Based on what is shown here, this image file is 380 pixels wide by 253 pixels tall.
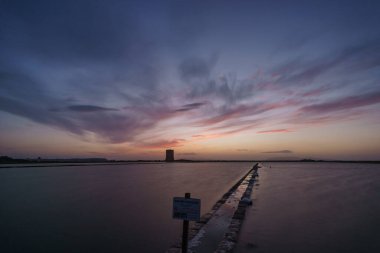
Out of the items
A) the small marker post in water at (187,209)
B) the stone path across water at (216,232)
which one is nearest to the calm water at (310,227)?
the stone path across water at (216,232)

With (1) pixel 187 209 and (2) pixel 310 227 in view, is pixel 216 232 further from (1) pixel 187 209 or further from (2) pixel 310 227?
(1) pixel 187 209

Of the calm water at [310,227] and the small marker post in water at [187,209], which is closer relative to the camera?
the small marker post in water at [187,209]

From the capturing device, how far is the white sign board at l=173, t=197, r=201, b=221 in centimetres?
617

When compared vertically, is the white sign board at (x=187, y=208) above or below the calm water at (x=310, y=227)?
above

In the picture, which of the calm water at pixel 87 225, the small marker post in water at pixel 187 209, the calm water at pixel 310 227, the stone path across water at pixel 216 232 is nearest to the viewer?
the small marker post in water at pixel 187 209

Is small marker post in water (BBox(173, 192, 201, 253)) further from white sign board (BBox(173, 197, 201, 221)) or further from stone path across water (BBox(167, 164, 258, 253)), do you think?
stone path across water (BBox(167, 164, 258, 253))

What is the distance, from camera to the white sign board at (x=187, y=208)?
6173 millimetres

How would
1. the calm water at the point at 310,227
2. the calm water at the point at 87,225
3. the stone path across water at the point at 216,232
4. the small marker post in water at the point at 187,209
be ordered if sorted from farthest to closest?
the calm water at the point at 310,227 < the calm water at the point at 87,225 < the stone path across water at the point at 216,232 < the small marker post in water at the point at 187,209

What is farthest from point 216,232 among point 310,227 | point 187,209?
point 187,209

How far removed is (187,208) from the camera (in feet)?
20.5

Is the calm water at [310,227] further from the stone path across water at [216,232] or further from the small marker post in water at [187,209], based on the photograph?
the small marker post in water at [187,209]

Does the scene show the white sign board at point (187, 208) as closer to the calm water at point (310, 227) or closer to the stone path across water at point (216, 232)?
the stone path across water at point (216, 232)

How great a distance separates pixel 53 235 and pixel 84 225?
5.68 feet

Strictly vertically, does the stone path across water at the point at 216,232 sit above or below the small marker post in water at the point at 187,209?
below
